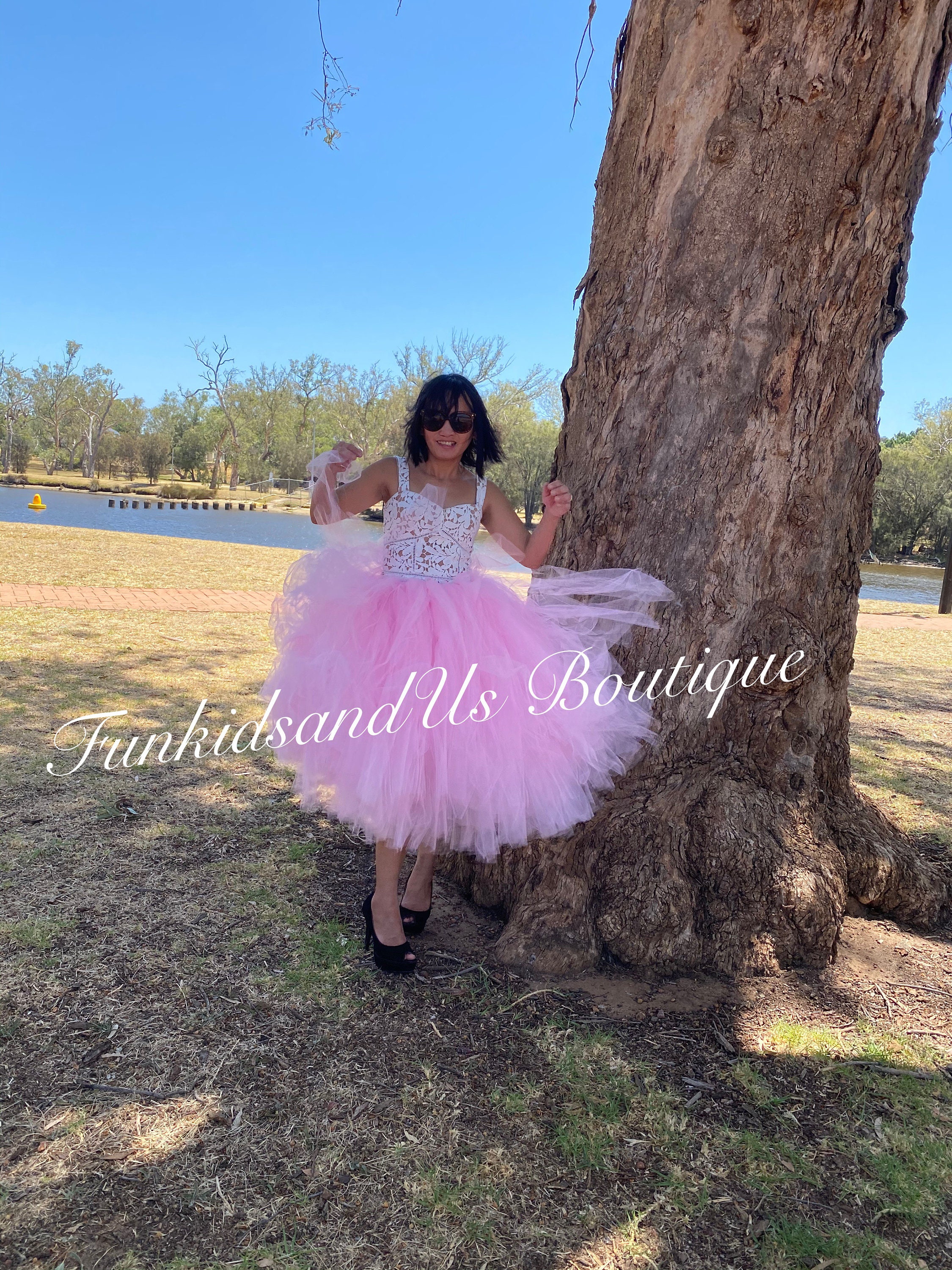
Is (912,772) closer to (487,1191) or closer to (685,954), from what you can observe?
(685,954)

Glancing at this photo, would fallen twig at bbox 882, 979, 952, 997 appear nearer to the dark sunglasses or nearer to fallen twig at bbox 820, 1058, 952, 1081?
fallen twig at bbox 820, 1058, 952, 1081

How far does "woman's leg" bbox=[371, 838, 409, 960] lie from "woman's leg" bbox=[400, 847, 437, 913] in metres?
0.20

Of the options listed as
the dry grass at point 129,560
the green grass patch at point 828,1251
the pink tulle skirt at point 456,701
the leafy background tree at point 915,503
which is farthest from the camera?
the leafy background tree at point 915,503

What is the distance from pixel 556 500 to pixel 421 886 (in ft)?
4.48

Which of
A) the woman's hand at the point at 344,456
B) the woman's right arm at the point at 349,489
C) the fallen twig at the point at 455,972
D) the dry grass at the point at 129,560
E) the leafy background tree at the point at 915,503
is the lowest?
the fallen twig at the point at 455,972

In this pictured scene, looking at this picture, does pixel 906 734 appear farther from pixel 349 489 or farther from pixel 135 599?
pixel 135 599

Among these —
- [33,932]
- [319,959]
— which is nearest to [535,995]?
[319,959]

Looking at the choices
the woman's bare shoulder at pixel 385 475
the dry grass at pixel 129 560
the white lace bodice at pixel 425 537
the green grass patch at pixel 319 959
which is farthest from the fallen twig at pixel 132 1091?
the dry grass at pixel 129 560

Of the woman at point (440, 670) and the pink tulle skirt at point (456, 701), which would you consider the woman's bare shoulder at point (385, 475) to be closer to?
the woman at point (440, 670)

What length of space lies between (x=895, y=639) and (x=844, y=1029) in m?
9.16

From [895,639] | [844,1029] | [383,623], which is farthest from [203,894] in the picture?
[895,639]

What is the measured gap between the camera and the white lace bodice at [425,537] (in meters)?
2.55

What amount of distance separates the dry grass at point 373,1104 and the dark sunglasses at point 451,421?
1.68 meters

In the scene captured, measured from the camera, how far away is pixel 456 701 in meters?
2.29
